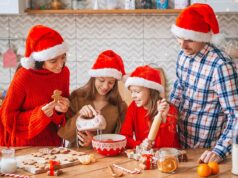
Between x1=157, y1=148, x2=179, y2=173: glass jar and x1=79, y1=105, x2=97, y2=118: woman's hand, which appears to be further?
x1=79, y1=105, x2=97, y2=118: woman's hand

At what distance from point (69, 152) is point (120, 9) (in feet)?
5.95

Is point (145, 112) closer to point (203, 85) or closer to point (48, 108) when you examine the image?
point (203, 85)

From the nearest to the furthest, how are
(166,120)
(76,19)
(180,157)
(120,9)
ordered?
(180,157)
(166,120)
(120,9)
(76,19)

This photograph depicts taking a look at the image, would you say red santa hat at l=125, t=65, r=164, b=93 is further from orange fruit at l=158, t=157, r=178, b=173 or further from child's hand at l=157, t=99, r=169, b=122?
orange fruit at l=158, t=157, r=178, b=173

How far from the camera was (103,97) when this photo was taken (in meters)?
2.65

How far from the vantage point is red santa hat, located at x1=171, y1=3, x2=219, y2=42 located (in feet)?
7.70

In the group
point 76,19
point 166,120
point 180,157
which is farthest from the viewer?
point 76,19

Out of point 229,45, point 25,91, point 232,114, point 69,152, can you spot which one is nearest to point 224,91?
point 232,114

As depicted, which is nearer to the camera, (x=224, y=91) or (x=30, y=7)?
(x=224, y=91)

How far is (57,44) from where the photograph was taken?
99.0 inches

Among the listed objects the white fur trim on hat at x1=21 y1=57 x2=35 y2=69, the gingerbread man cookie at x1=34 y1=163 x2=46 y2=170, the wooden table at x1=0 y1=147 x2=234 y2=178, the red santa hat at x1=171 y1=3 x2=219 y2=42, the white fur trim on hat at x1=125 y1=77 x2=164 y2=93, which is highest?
the red santa hat at x1=171 y1=3 x2=219 y2=42

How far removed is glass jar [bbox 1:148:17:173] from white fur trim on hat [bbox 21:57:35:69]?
0.64 metres

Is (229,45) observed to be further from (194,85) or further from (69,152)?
(69,152)

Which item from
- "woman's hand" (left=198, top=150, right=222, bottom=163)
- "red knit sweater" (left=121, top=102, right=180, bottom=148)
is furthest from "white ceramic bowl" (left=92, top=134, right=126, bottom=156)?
"woman's hand" (left=198, top=150, right=222, bottom=163)
